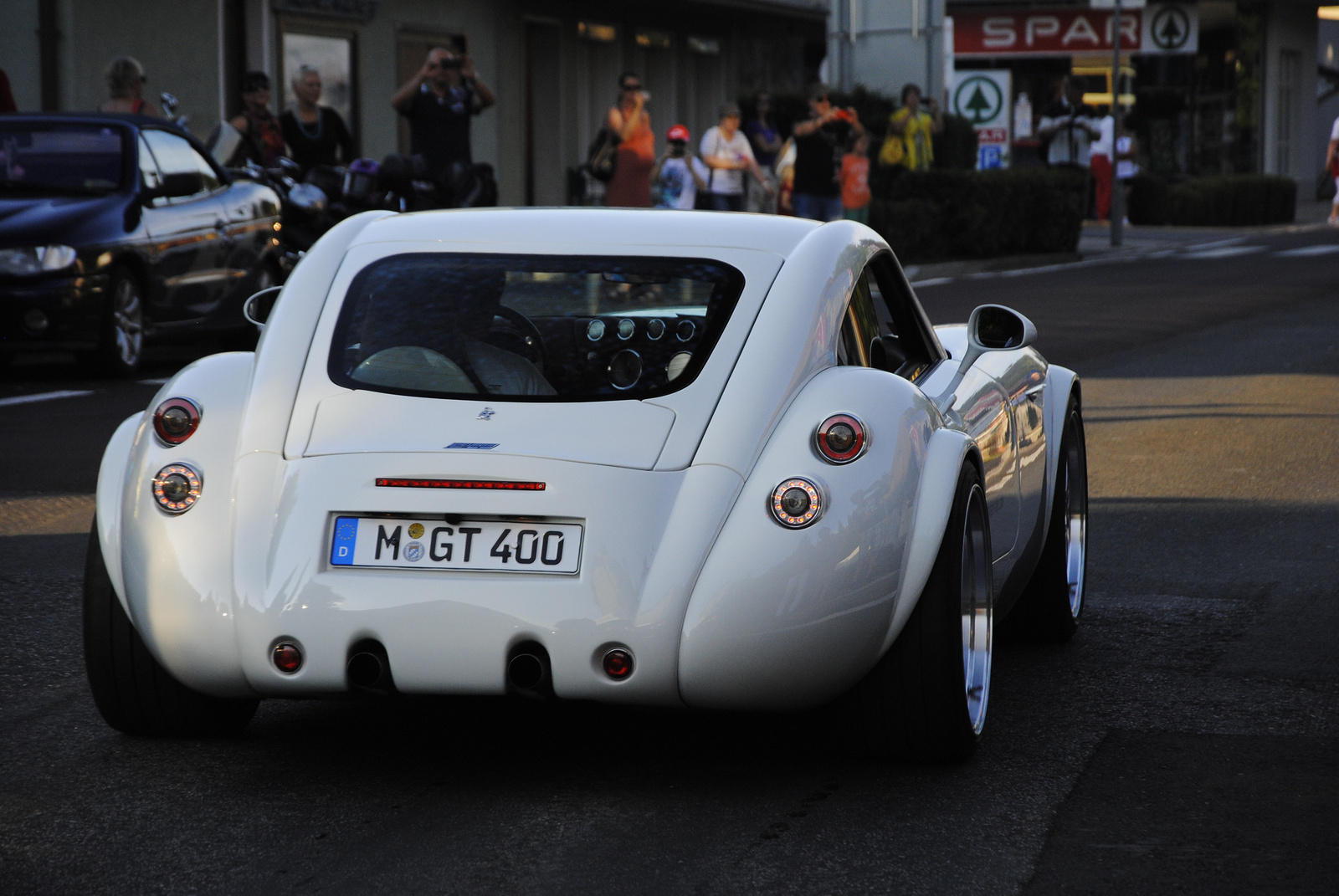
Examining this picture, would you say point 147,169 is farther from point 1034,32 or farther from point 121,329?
point 1034,32

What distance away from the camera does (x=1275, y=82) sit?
55.0 metres

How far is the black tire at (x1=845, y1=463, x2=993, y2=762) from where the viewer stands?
4.30m

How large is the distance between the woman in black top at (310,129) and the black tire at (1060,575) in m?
12.1

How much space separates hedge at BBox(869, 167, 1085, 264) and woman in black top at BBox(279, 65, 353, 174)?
8612 millimetres

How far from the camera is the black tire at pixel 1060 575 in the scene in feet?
18.9

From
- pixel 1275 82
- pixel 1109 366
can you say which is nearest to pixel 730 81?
pixel 1275 82

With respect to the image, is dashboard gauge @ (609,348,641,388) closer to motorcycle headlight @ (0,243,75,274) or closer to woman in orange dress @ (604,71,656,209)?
motorcycle headlight @ (0,243,75,274)

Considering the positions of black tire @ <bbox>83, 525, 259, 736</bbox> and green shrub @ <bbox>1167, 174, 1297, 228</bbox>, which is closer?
black tire @ <bbox>83, 525, 259, 736</bbox>

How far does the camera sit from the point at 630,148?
70.6ft

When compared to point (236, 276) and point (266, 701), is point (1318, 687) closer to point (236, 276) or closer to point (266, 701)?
point (266, 701)

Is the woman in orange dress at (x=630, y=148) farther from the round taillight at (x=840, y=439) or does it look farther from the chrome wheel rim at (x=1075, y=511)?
the round taillight at (x=840, y=439)

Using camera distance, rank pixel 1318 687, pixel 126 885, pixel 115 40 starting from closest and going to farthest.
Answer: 1. pixel 126 885
2. pixel 1318 687
3. pixel 115 40

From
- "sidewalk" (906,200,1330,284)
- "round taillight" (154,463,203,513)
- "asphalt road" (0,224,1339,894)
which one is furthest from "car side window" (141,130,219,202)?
"round taillight" (154,463,203,513)

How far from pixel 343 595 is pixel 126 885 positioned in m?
0.70
